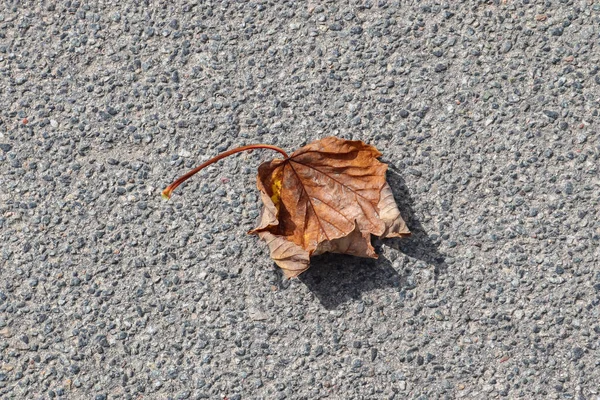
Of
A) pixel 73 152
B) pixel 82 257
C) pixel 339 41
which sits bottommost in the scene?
pixel 82 257

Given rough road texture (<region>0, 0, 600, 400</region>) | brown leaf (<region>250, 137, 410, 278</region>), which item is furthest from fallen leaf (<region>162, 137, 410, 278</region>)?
rough road texture (<region>0, 0, 600, 400</region>)

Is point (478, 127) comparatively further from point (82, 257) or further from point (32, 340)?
point (32, 340)

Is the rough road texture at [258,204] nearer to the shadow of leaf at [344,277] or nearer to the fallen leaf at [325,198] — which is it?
the shadow of leaf at [344,277]

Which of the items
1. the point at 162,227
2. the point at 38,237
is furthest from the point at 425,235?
the point at 38,237

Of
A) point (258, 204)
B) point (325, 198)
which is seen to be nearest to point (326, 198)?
point (325, 198)

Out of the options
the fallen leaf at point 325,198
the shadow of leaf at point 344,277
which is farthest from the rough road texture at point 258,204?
the fallen leaf at point 325,198

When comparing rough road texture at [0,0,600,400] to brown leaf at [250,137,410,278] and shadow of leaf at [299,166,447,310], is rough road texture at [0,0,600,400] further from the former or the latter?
brown leaf at [250,137,410,278]
